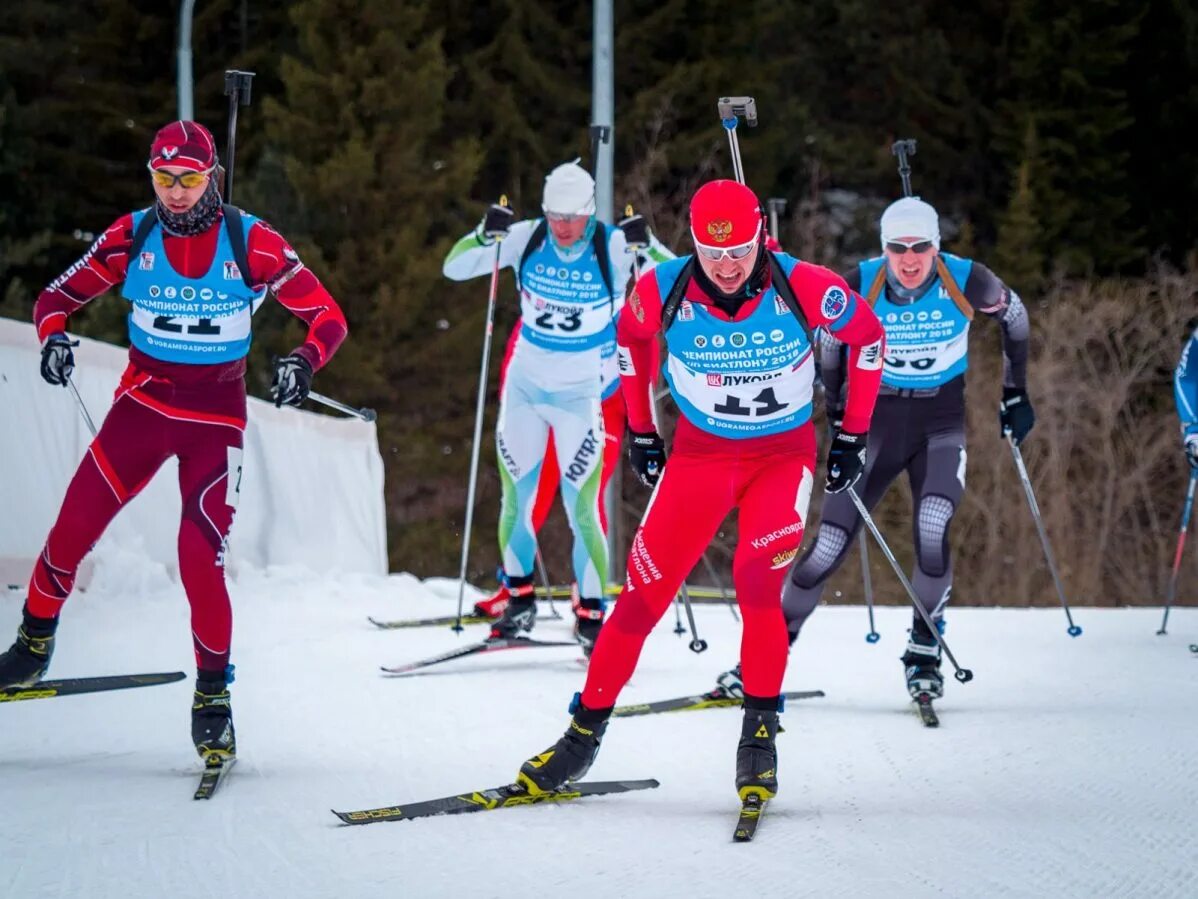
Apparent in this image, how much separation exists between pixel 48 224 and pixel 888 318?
22.9 m

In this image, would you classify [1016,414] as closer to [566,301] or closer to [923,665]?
[923,665]

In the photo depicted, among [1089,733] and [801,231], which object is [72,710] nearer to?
[1089,733]

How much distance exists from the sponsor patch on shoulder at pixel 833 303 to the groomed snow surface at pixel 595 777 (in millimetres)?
1452

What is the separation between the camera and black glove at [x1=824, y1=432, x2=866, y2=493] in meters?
4.97

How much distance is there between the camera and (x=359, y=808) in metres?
4.51

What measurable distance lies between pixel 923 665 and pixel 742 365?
219cm

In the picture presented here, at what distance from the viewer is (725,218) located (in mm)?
4578

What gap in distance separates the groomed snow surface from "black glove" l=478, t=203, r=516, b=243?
2101mm

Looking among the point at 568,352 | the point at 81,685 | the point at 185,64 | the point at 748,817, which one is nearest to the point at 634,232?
the point at 568,352

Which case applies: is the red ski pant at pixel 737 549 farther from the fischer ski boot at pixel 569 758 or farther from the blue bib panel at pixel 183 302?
the blue bib panel at pixel 183 302

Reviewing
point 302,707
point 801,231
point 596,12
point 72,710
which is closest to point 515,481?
point 302,707

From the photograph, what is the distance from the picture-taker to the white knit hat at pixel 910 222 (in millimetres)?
6441

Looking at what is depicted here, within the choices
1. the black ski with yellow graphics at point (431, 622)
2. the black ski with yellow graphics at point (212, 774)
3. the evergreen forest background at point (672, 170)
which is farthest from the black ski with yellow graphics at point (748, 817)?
the evergreen forest background at point (672, 170)

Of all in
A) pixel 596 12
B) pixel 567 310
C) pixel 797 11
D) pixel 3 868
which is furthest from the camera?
pixel 797 11
